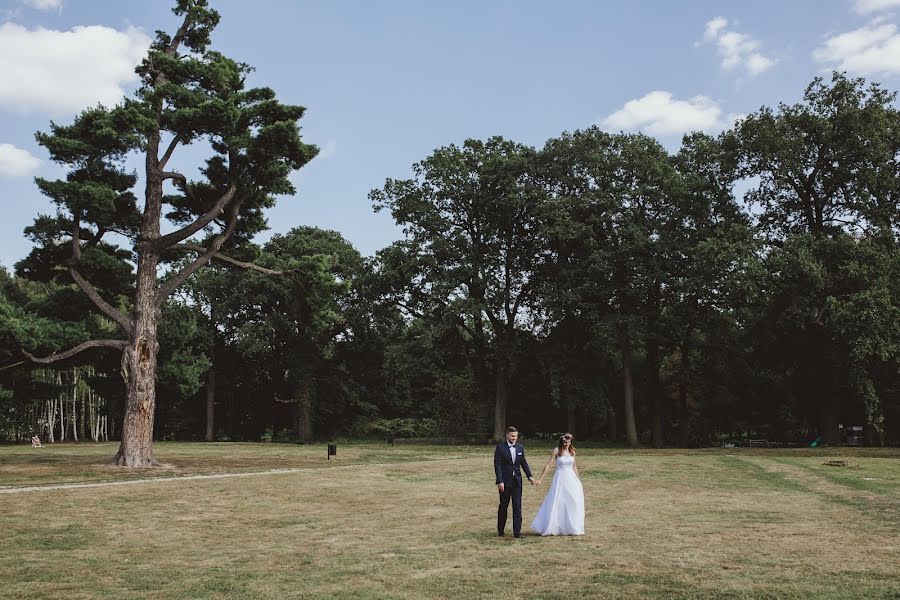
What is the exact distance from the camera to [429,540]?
11.5 metres

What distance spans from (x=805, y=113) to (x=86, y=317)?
35.4m

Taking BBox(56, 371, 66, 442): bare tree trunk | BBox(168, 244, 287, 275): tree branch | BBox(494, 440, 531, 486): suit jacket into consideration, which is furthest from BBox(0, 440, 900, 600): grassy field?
BBox(56, 371, 66, 442): bare tree trunk

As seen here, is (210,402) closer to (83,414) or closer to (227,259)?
(83,414)

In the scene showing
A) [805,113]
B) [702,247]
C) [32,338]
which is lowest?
[32,338]

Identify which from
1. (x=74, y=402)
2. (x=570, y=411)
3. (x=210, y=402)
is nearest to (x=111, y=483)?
(x=570, y=411)

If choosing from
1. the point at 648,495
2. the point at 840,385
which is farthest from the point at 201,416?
the point at 648,495

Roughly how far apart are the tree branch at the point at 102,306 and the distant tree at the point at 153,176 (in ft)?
0.16

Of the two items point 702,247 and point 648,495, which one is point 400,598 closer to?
point 648,495

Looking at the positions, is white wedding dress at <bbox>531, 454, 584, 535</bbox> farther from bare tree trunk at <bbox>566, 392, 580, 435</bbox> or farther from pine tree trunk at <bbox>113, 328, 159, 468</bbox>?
bare tree trunk at <bbox>566, 392, 580, 435</bbox>

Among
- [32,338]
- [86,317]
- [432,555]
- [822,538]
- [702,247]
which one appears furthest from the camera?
[702,247]

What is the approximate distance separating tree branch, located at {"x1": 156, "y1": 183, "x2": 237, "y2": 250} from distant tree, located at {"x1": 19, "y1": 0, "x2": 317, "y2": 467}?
4 centimetres

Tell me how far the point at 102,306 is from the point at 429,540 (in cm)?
1987

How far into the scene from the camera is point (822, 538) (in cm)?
1120

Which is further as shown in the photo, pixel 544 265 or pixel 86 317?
pixel 544 265
